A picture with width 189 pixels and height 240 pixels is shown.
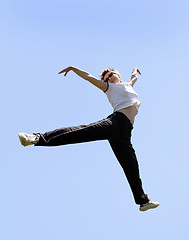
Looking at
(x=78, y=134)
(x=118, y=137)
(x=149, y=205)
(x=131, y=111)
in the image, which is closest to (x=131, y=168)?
(x=118, y=137)

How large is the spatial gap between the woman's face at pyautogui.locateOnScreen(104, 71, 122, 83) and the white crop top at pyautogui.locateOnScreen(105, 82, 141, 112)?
0.97ft

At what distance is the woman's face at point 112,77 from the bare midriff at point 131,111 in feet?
2.27

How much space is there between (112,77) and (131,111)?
85 cm

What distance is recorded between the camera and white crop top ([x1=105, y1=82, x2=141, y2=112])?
7637mm

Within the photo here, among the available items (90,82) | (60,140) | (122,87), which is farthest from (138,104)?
(60,140)

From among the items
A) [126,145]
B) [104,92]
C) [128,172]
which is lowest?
[128,172]

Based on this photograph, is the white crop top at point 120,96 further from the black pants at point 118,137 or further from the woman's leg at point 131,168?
the woman's leg at point 131,168

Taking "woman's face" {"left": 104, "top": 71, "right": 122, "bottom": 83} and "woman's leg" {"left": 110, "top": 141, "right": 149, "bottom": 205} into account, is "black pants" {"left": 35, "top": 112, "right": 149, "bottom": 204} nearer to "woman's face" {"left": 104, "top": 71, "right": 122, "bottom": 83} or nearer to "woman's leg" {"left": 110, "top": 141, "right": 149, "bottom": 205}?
"woman's leg" {"left": 110, "top": 141, "right": 149, "bottom": 205}

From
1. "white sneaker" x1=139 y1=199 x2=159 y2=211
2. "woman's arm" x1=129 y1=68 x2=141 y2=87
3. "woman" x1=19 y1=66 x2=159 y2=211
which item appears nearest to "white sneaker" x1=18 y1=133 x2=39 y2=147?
"woman" x1=19 y1=66 x2=159 y2=211

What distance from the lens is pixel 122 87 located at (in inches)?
305

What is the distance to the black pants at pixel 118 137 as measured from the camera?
22.9 feet

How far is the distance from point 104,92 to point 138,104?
70cm

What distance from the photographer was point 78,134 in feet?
22.8

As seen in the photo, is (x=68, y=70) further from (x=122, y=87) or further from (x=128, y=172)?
(x=128, y=172)
